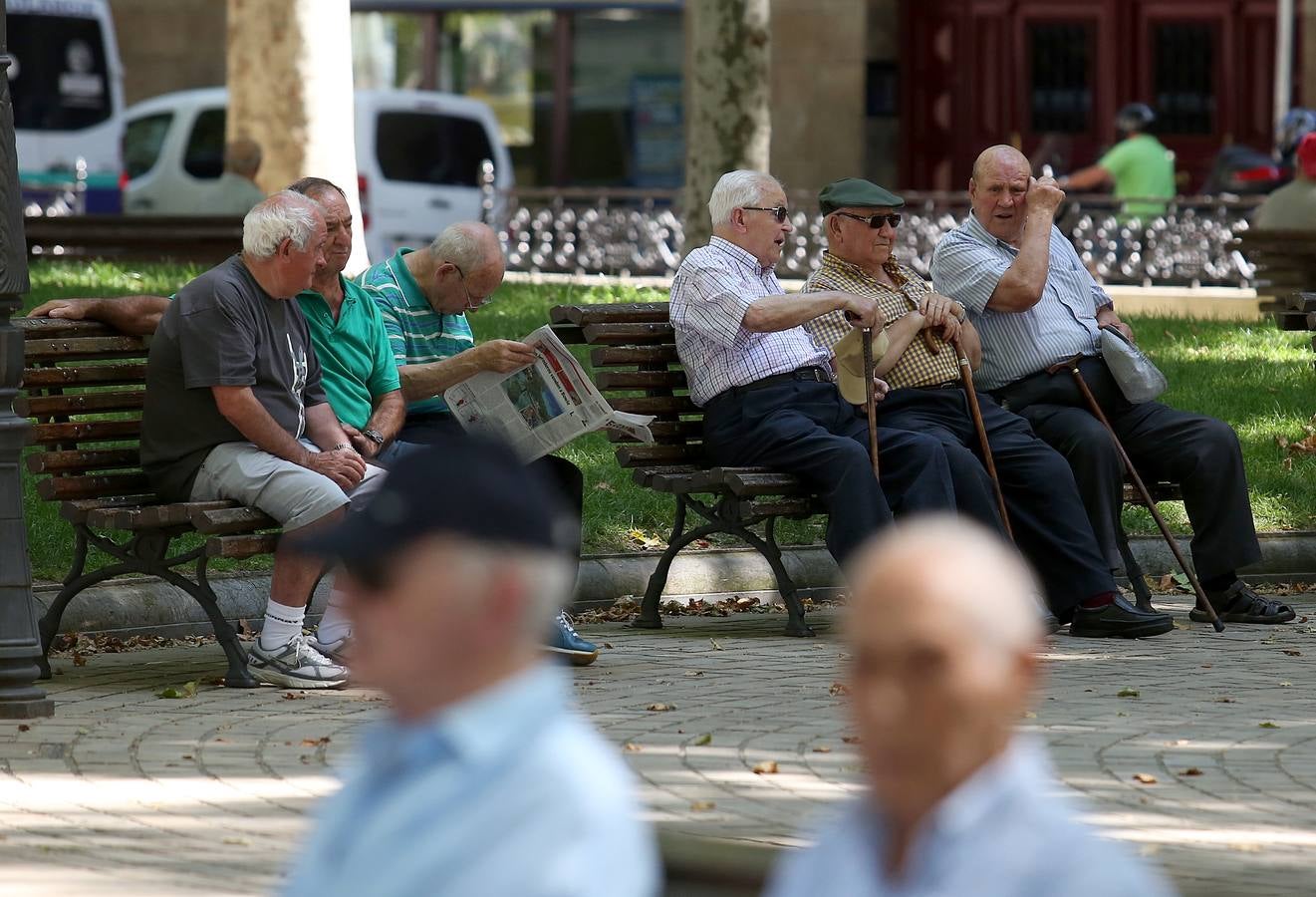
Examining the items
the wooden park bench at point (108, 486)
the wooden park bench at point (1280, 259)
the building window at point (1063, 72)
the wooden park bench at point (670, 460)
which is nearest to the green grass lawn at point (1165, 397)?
the wooden park bench at point (1280, 259)

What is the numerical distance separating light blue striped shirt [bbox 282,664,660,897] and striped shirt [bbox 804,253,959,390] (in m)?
6.55

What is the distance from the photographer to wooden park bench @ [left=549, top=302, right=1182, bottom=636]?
27.3ft

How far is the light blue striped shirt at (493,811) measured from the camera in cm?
200

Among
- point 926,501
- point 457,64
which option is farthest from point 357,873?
point 457,64

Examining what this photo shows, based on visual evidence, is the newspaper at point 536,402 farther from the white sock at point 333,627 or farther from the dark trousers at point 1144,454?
the dark trousers at point 1144,454

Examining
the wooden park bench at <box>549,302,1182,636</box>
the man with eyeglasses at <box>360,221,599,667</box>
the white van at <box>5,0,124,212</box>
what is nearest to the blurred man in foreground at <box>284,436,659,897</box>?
the man with eyeglasses at <box>360,221,599,667</box>

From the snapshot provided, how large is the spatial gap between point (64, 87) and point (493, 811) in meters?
26.2

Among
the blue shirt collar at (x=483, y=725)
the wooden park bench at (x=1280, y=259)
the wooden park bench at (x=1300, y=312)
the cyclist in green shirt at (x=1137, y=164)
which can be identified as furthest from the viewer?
the cyclist in green shirt at (x=1137, y=164)

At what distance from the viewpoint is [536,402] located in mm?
7840

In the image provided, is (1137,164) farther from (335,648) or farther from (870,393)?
(335,648)

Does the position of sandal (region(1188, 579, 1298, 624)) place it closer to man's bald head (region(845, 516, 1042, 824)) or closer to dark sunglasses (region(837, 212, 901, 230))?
dark sunglasses (region(837, 212, 901, 230))

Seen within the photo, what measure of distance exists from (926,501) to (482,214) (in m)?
13.9

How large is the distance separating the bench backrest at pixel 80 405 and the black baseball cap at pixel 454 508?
559 cm

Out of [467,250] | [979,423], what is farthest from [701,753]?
[979,423]
